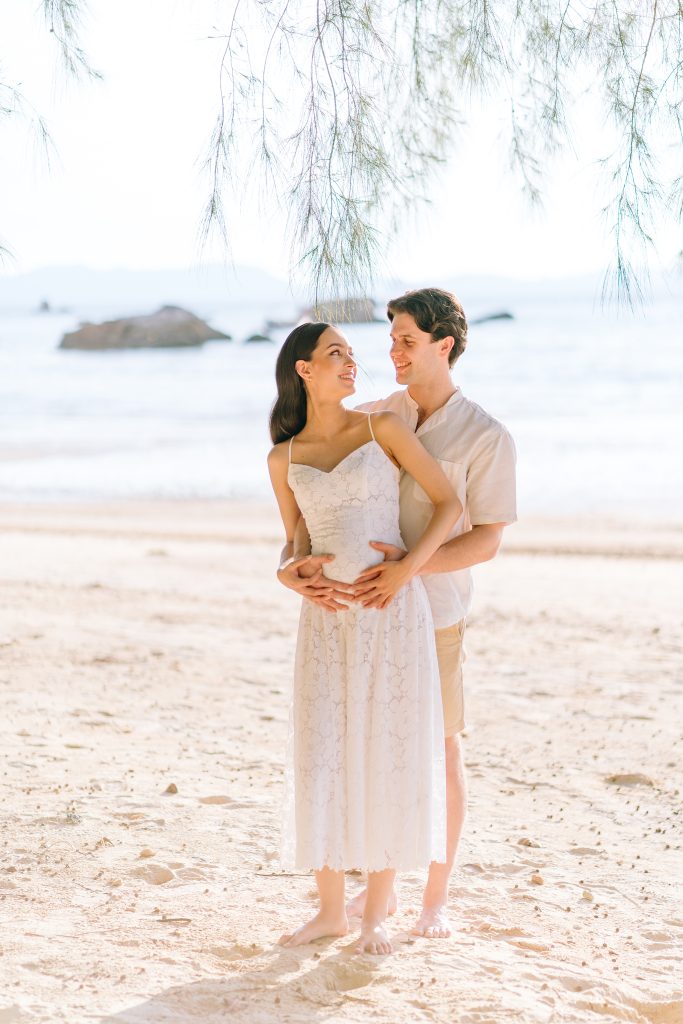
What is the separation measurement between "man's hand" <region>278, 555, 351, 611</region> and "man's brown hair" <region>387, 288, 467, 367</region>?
676mm

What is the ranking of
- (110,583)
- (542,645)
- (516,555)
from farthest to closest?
1. (516,555)
2. (110,583)
3. (542,645)

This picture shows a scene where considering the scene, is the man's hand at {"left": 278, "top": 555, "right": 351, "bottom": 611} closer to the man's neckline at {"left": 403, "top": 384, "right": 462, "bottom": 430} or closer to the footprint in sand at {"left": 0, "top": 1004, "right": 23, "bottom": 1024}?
the man's neckline at {"left": 403, "top": 384, "right": 462, "bottom": 430}

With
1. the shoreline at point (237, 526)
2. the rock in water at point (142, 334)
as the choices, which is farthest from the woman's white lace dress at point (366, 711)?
the rock in water at point (142, 334)

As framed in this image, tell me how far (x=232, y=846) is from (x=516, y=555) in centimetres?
698

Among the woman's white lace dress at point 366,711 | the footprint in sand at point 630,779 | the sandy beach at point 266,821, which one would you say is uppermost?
the woman's white lace dress at point 366,711

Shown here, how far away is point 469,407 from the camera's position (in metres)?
3.18

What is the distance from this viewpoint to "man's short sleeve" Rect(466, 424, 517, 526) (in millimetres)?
3115

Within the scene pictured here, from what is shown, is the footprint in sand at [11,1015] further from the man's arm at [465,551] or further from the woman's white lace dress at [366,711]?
the man's arm at [465,551]

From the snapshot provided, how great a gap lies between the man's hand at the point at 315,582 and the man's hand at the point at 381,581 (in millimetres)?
38

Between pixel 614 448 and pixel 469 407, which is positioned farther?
pixel 614 448

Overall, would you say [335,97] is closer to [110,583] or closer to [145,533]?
[110,583]

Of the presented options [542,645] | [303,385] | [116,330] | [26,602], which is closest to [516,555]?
[542,645]

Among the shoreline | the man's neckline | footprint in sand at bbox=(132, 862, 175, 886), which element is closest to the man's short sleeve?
the man's neckline

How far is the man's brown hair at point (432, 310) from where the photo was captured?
310 cm
